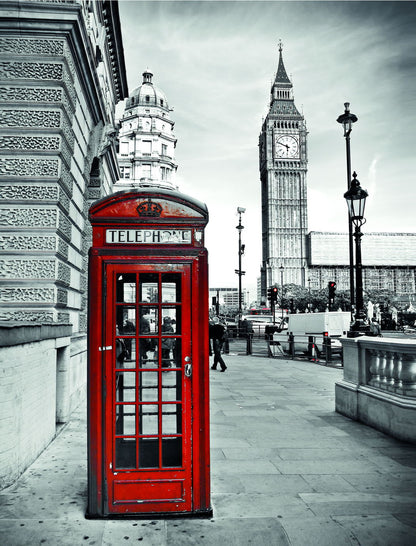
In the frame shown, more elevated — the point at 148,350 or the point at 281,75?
the point at 281,75

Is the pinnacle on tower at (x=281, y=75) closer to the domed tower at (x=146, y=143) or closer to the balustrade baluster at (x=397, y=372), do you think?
the domed tower at (x=146, y=143)

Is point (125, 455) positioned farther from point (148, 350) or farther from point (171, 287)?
point (171, 287)

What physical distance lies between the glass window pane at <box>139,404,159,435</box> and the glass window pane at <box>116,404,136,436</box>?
0.24ft

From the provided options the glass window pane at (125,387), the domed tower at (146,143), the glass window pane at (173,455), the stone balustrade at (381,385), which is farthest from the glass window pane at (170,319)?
the domed tower at (146,143)

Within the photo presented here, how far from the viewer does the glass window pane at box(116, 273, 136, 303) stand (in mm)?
4118

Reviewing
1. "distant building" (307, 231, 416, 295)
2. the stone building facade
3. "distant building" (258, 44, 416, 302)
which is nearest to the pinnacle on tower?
"distant building" (258, 44, 416, 302)

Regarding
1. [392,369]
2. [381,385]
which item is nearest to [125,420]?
[392,369]

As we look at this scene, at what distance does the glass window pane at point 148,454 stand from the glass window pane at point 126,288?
3.86ft

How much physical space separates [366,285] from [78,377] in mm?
151739

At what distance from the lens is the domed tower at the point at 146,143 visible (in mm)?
67050

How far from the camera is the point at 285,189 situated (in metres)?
145

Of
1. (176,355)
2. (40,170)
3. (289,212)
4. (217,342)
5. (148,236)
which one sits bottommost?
(217,342)

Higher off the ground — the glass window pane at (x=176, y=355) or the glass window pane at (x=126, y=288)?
the glass window pane at (x=126, y=288)

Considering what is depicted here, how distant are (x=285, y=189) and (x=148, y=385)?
145 metres
